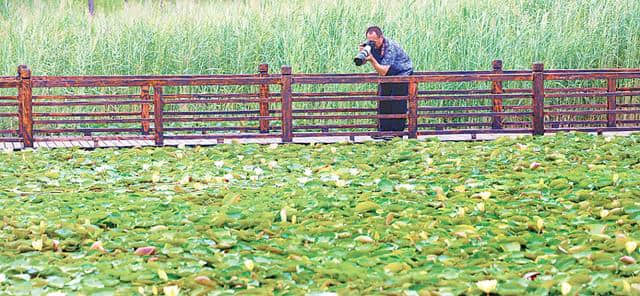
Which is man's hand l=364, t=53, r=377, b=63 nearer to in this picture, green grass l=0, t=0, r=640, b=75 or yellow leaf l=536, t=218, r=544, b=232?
green grass l=0, t=0, r=640, b=75

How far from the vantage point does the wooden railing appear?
1330 centimetres

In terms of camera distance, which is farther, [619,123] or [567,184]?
[619,123]

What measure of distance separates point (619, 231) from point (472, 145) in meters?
5.85

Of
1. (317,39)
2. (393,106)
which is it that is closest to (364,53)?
(393,106)

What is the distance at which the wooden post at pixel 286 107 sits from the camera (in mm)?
13367

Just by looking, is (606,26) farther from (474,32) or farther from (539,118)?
(539,118)

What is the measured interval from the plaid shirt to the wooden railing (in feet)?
0.64

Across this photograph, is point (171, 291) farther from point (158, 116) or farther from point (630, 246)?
point (158, 116)

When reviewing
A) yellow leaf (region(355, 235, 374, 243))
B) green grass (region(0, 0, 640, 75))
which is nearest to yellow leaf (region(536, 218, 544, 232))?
yellow leaf (region(355, 235, 374, 243))

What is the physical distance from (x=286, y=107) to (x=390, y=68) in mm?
1302

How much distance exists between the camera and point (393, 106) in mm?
14031

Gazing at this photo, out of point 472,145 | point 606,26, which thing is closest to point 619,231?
point 472,145

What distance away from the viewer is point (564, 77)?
45.4 ft

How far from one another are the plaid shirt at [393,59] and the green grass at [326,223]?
7.71 ft
